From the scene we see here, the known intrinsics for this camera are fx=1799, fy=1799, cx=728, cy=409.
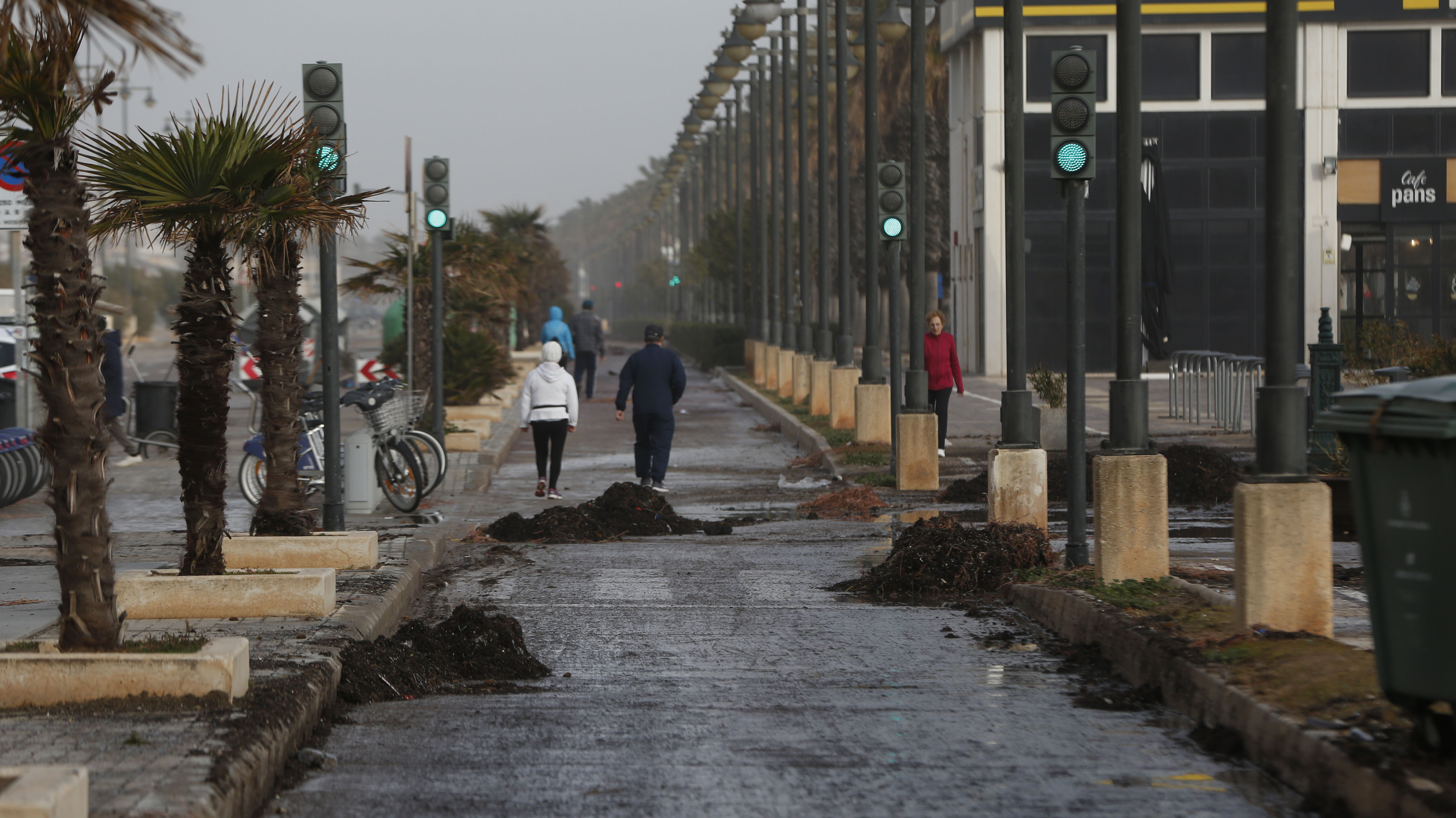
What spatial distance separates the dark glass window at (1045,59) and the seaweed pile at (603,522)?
31.3 meters

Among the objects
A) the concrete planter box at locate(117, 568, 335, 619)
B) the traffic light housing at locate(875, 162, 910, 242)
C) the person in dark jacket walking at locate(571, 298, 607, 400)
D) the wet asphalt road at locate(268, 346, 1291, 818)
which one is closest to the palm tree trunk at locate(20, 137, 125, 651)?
the wet asphalt road at locate(268, 346, 1291, 818)

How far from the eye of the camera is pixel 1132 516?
9.79 metres

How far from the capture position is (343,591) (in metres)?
9.91

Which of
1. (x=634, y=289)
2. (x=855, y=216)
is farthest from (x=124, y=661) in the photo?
(x=634, y=289)

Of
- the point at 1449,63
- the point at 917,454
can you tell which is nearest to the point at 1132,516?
the point at 917,454

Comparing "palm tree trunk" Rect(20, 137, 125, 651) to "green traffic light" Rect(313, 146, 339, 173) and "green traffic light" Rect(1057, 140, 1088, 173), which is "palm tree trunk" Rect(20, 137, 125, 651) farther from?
"green traffic light" Rect(1057, 140, 1088, 173)

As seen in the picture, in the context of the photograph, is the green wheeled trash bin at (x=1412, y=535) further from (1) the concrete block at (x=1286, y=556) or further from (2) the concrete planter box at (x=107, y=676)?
(2) the concrete planter box at (x=107, y=676)

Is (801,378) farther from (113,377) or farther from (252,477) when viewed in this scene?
(252,477)

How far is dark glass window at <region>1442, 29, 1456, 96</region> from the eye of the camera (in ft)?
148

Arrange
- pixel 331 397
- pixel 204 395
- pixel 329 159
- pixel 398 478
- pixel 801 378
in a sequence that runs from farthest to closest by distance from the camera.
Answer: pixel 801 378 < pixel 398 478 < pixel 331 397 < pixel 329 159 < pixel 204 395

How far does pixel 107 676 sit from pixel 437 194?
12.9 metres

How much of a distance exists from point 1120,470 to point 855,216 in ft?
191

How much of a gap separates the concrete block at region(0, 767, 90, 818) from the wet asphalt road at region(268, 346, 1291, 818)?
103 centimetres

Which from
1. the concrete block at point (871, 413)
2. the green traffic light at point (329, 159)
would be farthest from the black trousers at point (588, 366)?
the green traffic light at point (329, 159)
